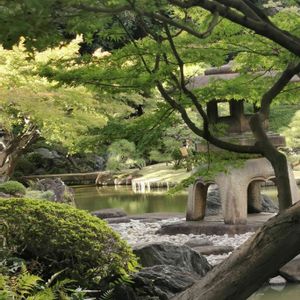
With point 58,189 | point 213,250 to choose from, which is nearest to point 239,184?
point 213,250

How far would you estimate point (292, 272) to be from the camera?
6.56 meters

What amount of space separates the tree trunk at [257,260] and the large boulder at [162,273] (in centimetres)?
111

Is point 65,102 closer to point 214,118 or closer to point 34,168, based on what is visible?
point 214,118

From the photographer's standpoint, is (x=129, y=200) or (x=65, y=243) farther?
(x=129, y=200)

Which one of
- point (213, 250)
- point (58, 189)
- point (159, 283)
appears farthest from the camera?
point (58, 189)

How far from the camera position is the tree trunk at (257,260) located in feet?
10.6

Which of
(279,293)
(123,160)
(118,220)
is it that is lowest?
(279,293)

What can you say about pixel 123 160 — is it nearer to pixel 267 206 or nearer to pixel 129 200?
pixel 129 200

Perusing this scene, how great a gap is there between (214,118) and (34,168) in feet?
56.9

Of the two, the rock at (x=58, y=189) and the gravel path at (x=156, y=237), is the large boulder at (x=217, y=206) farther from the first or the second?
the rock at (x=58, y=189)

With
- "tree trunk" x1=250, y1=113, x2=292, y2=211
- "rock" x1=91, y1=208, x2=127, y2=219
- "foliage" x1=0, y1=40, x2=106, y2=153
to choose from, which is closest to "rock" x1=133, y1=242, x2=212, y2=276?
"tree trunk" x1=250, y1=113, x2=292, y2=211

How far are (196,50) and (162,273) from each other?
72.3 inches

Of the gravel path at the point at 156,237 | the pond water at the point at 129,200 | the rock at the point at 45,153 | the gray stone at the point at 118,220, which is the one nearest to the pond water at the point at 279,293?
the gravel path at the point at 156,237

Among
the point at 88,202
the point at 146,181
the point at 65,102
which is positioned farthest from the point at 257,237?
the point at 146,181
